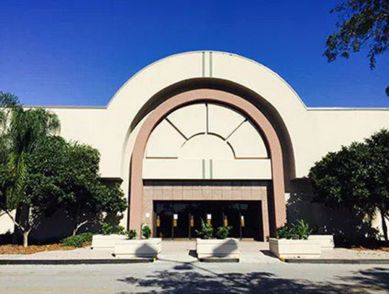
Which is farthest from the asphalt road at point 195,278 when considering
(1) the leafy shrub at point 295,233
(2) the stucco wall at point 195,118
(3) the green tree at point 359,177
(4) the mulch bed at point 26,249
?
(2) the stucco wall at point 195,118

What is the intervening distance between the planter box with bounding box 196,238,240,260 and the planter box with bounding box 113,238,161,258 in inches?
85.0

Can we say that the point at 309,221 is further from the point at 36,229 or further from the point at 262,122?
the point at 36,229

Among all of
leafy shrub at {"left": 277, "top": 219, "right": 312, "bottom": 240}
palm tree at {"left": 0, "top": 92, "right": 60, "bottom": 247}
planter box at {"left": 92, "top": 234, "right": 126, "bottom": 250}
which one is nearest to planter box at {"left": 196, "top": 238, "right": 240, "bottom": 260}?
leafy shrub at {"left": 277, "top": 219, "right": 312, "bottom": 240}

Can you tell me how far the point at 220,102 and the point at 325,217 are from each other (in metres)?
11.6

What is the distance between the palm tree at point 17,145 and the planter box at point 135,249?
269 inches

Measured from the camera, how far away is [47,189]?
17641 mm

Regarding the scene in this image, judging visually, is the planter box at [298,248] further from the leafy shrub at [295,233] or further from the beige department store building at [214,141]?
the beige department store building at [214,141]

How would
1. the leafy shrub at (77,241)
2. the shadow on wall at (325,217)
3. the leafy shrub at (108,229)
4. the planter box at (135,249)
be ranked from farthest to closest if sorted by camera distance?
1. the shadow on wall at (325,217)
2. the leafy shrub at (77,241)
3. the leafy shrub at (108,229)
4. the planter box at (135,249)

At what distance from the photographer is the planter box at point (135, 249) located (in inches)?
572

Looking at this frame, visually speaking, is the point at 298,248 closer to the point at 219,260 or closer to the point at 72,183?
the point at 219,260

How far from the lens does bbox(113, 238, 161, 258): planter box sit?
14.5 meters

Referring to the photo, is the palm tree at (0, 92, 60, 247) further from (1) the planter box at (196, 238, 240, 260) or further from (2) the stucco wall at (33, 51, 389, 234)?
(1) the planter box at (196, 238, 240, 260)

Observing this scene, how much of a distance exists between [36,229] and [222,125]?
15586 mm

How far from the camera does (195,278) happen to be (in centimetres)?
1005
